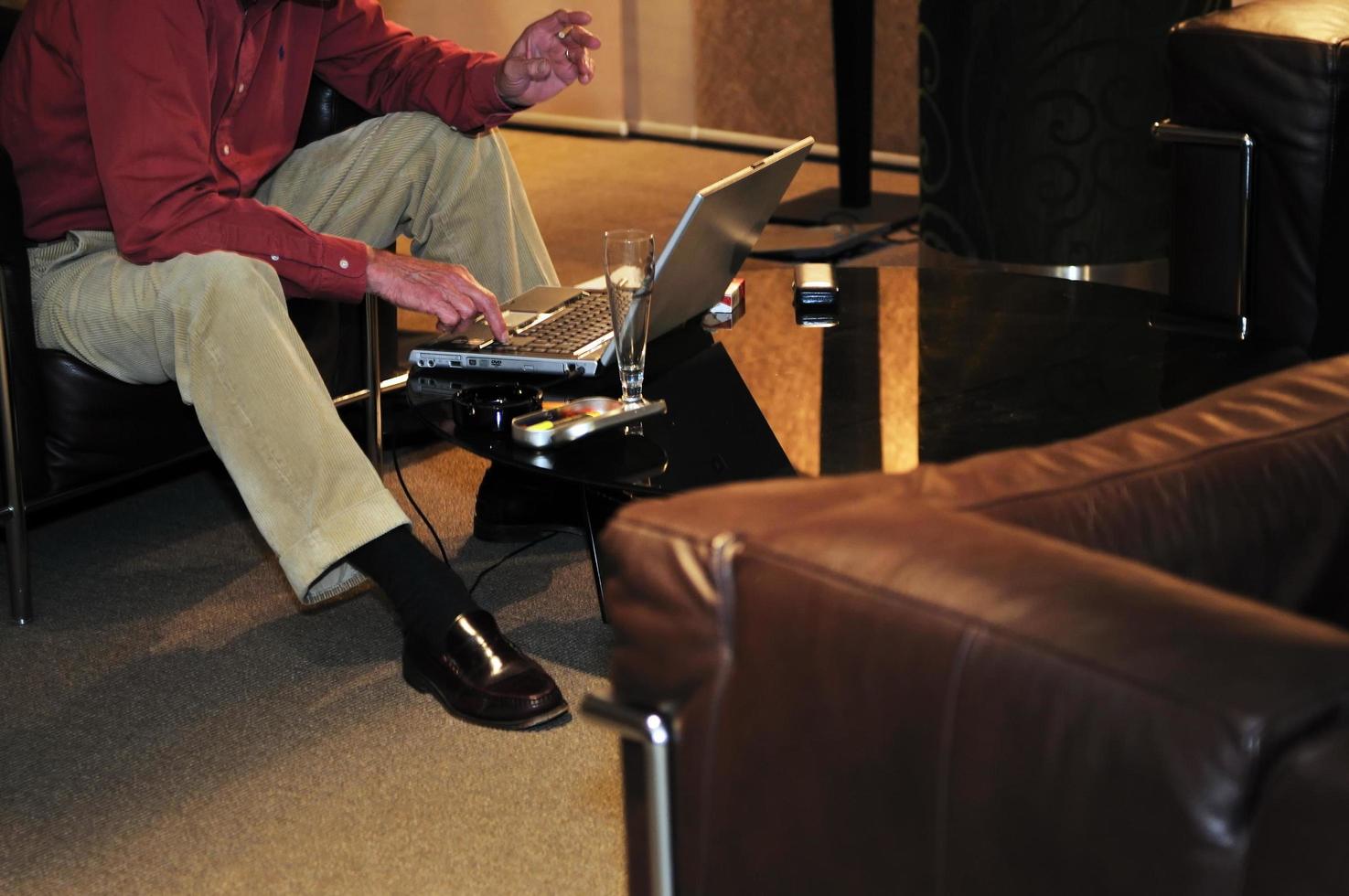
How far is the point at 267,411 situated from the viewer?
181cm

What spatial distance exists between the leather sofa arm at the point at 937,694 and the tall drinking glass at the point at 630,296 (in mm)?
857

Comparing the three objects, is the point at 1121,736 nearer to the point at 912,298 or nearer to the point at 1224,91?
the point at 912,298

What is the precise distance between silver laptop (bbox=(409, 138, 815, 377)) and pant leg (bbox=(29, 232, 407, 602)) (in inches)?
5.9

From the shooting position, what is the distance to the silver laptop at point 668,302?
1800 mm

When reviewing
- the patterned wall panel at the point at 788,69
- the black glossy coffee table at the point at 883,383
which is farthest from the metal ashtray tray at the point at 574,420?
the patterned wall panel at the point at 788,69

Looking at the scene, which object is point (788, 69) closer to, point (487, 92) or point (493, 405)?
point (487, 92)

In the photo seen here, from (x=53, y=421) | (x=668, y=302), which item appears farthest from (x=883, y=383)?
(x=53, y=421)

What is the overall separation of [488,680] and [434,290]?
51 cm

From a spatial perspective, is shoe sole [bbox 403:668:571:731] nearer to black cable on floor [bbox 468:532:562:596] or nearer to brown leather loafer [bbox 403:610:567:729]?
brown leather loafer [bbox 403:610:567:729]

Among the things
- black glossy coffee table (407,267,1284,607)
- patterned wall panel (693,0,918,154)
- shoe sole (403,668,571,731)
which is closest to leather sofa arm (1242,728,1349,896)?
black glossy coffee table (407,267,1284,607)

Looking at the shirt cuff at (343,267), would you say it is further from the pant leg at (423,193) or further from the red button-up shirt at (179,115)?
the pant leg at (423,193)

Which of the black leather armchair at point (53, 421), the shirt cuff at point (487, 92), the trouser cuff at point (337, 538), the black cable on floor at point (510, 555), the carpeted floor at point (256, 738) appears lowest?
the carpeted floor at point (256, 738)

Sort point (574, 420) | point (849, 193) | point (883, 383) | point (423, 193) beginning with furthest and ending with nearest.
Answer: point (849, 193) → point (423, 193) → point (883, 383) → point (574, 420)

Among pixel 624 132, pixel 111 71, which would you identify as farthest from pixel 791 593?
pixel 624 132
